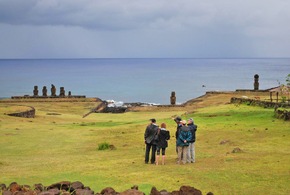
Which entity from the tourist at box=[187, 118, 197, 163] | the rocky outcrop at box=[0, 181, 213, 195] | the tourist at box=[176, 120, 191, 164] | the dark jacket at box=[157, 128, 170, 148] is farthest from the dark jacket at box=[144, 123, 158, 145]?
the rocky outcrop at box=[0, 181, 213, 195]

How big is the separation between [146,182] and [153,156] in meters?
3.96

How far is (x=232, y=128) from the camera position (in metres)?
26.2

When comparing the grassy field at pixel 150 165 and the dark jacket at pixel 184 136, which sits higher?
the dark jacket at pixel 184 136

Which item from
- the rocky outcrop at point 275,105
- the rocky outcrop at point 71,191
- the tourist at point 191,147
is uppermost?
the rocky outcrop at point 275,105

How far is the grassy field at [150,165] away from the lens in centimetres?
1358

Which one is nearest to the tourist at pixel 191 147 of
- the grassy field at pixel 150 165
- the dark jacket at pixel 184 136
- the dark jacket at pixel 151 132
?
the dark jacket at pixel 184 136

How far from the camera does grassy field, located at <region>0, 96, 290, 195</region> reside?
13.6m

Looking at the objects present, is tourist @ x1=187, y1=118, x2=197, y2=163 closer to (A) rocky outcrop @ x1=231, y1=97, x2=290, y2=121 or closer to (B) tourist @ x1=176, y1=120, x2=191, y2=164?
(B) tourist @ x1=176, y1=120, x2=191, y2=164

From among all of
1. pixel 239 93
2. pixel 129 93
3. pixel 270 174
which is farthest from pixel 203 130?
pixel 129 93

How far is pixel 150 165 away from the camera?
17.0 m

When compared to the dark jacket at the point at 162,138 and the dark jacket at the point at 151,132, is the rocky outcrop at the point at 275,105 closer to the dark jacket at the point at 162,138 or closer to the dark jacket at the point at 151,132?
the dark jacket at the point at 162,138

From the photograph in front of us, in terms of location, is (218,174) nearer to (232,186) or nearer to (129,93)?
(232,186)

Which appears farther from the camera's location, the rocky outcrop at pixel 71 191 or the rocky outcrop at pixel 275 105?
the rocky outcrop at pixel 275 105

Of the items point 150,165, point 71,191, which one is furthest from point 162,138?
point 71,191
